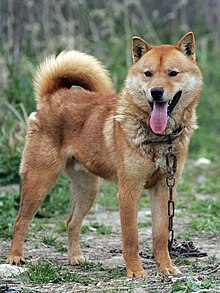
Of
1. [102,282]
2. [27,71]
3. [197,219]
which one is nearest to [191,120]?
[102,282]

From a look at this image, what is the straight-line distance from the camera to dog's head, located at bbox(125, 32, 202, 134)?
4262 millimetres

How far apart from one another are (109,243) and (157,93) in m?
1.90

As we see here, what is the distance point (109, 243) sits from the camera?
5.69m

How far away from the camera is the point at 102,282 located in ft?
13.6

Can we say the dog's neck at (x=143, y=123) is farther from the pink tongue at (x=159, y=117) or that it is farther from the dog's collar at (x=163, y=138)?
the pink tongue at (x=159, y=117)

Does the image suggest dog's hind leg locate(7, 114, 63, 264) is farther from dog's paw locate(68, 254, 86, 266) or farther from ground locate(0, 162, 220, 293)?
dog's paw locate(68, 254, 86, 266)

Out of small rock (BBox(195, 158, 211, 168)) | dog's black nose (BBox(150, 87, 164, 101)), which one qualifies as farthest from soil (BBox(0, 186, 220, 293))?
Answer: small rock (BBox(195, 158, 211, 168))

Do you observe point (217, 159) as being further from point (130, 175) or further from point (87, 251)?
point (130, 175)

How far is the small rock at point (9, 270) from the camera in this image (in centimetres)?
432

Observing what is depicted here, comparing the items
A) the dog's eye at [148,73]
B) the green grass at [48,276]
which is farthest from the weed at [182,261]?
the dog's eye at [148,73]

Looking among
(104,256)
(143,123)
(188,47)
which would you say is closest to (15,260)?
(104,256)

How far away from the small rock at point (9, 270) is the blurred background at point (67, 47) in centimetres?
303

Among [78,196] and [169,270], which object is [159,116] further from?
[78,196]

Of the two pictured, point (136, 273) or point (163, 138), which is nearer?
point (136, 273)
